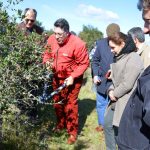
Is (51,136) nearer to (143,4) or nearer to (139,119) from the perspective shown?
(139,119)

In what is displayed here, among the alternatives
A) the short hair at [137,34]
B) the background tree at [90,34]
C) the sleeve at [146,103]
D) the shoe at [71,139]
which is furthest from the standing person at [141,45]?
the background tree at [90,34]

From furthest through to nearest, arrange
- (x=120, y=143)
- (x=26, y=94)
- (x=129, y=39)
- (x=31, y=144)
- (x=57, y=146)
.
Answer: (x=57, y=146), (x=31, y=144), (x=26, y=94), (x=129, y=39), (x=120, y=143)

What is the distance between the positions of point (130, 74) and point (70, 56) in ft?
7.46

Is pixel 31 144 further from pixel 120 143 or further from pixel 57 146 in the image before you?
pixel 120 143

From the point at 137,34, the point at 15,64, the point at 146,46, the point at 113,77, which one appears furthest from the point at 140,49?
the point at 15,64

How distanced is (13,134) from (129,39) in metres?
2.44

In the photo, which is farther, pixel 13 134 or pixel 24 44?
pixel 13 134

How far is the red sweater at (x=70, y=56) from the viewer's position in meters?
6.86

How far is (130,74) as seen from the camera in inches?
188

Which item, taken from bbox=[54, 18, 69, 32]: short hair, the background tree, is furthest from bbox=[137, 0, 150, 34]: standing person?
the background tree

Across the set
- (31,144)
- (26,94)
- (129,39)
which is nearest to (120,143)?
(129,39)

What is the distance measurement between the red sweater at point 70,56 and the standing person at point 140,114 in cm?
408

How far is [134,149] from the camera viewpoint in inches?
108

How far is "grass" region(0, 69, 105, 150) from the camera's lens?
5.98 m
